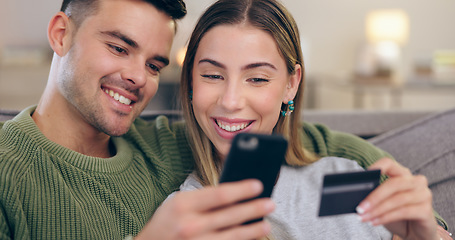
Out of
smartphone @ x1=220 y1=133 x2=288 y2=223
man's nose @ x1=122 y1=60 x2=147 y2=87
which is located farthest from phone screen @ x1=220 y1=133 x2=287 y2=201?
man's nose @ x1=122 y1=60 x2=147 y2=87

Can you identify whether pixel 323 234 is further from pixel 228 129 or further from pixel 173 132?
pixel 173 132

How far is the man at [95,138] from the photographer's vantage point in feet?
3.53

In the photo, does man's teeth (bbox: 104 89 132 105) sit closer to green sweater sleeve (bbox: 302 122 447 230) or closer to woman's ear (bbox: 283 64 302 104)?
woman's ear (bbox: 283 64 302 104)

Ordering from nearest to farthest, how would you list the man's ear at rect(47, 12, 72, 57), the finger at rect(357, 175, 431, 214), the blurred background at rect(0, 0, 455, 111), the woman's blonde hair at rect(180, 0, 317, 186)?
1. the finger at rect(357, 175, 431, 214)
2. the woman's blonde hair at rect(180, 0, 317, 186)
3. the man's ear at rect(47, 12, 72, 57)
4. the blurred background at rect(0, 0, 455, 111)

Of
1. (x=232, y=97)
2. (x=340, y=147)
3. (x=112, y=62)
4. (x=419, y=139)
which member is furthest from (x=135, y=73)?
(x=419, y=139)

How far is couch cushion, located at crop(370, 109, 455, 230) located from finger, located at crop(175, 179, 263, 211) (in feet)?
3.08

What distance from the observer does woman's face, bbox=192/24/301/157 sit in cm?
111

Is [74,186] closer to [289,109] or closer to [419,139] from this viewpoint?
[289,109]

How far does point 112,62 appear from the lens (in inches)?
50.8

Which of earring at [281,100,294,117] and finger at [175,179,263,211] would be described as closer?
finger at [175,179,263,211]

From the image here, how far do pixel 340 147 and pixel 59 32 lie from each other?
950mm

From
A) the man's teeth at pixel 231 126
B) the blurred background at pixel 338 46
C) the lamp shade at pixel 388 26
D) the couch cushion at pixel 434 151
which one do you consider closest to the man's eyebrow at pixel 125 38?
the man's teeth at pixel 231 126

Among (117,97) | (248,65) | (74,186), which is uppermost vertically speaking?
(248,65)

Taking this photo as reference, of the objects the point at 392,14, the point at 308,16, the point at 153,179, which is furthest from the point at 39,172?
the point at 308,16
